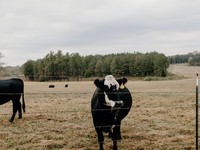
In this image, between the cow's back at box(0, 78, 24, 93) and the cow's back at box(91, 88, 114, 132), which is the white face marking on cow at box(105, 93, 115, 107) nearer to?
the cow's back at box(91, 88, 114, 132)

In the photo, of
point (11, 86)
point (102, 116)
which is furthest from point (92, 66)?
point (102, 116)

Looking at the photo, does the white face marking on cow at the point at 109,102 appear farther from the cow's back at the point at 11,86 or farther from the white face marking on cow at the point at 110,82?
the cow's back at the point at 11,86

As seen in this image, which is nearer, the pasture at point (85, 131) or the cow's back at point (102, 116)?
the cow's back at point (102, 116)

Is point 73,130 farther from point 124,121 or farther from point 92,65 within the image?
point 92,65

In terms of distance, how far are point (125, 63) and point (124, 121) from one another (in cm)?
9500

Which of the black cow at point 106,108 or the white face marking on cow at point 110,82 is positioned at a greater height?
the white face marking on cow at point 110,82

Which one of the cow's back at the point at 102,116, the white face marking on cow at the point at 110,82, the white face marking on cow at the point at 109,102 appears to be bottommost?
the cow's back at the point at 102,116

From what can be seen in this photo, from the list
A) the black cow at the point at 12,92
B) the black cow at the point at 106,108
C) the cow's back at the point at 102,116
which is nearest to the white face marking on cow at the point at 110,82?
the black cow at the point at 106,108

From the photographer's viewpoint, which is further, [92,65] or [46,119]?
[92,65]

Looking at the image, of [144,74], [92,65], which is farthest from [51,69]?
[144,74]

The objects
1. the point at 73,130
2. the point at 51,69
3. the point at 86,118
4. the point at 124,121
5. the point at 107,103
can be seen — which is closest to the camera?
the point at 107,103

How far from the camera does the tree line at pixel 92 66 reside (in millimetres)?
96750

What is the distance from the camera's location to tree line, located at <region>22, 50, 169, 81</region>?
317 ft

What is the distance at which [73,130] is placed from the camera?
1002 centimetres
